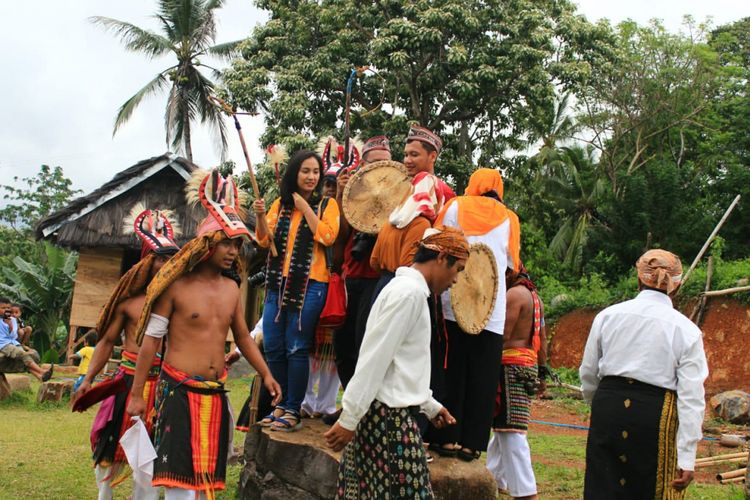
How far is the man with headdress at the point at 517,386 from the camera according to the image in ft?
17.5

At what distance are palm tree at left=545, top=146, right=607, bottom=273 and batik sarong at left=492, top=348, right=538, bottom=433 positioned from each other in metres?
21.4

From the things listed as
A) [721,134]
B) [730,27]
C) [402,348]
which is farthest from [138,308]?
[730,27]

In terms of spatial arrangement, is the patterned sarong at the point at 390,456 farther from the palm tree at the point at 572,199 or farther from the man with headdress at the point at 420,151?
the palm tree at the point at 572,199

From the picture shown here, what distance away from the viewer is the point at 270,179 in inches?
712

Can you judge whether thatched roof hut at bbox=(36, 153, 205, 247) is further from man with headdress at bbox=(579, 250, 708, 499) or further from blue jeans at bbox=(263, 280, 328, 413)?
man with headdress at bbox=(579, 250, 708, 499)

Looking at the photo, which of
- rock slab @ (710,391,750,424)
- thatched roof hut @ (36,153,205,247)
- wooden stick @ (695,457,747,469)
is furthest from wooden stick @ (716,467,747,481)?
thatched roof hut @ (36,153,205,247)

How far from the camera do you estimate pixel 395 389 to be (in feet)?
11.6

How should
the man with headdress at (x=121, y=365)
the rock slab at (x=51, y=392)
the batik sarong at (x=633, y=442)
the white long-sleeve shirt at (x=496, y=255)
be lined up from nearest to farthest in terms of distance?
the batik sarong at (x=633, y=442)
the white long-sleeve shirt at (x=496, y=255)
the man with headdress at (x=121, y=365)
the rock slab at (x=51, y=392)

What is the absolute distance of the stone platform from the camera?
16.0 ft

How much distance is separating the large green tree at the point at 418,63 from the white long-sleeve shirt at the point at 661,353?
1416cm

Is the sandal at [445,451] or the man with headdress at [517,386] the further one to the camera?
the man with headdress at [517,386]

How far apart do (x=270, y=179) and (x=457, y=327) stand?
1347cm

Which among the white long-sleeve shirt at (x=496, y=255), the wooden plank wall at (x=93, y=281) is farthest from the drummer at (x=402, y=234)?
the wooden plank wall at (x=93, y=281)

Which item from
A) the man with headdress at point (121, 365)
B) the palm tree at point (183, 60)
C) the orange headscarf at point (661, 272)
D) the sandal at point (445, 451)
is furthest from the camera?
the palm tree at point (183, 60)
